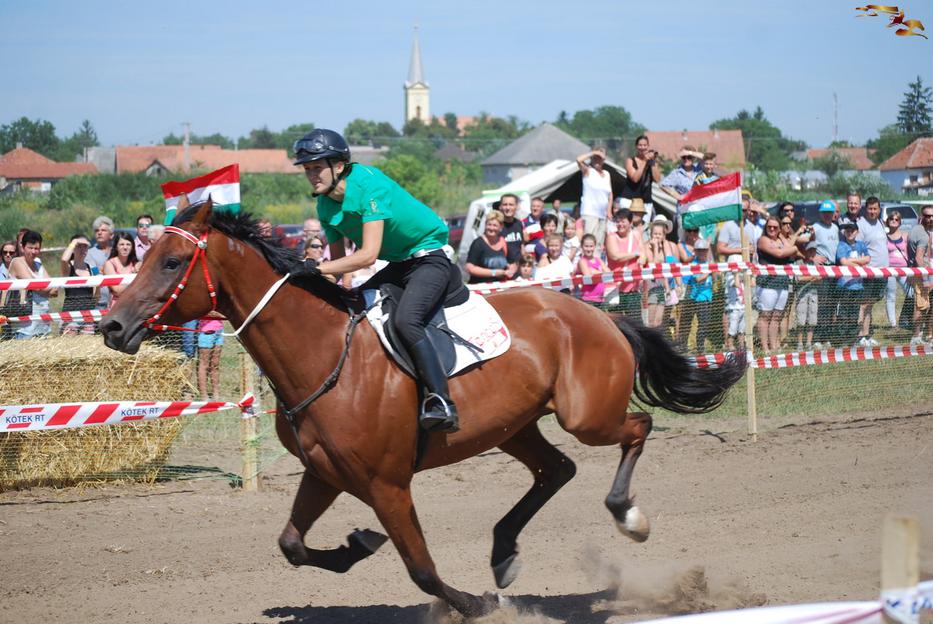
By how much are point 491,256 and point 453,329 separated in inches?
252

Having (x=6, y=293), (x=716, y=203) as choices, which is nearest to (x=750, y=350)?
(x=716, y=203)

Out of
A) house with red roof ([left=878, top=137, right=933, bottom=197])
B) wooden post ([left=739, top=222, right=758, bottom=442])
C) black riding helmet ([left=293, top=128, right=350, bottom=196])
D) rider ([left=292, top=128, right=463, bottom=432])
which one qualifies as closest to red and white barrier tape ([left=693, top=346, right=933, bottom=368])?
wooden post ([left=739, top=222, right=758, bottom=442])

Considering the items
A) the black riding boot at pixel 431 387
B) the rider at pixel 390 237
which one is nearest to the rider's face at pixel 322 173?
the rider at pixel 390 237

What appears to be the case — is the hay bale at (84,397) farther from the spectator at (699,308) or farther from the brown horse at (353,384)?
the spectator at (699,308)

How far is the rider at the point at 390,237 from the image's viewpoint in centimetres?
502

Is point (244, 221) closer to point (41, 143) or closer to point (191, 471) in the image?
point (191, 471)

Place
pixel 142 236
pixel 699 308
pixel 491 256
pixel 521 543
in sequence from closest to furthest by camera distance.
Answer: pixel 521 543
pixel 699 308
pixel 142 236
pixel 491 256

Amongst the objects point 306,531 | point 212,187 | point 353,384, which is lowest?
point 306,531

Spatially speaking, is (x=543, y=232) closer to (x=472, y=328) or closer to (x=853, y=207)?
(x=853, y=207)

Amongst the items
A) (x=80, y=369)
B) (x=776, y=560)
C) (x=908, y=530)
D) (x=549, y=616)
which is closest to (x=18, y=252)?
(x=80, y=369)

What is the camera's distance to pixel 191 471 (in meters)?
8.88

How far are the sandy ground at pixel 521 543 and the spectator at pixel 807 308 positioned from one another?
1631mm

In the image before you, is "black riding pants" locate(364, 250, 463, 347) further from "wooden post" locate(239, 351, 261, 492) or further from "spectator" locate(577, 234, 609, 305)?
"spectator" locate(577, 234, 609, 305)

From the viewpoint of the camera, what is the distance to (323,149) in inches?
196
